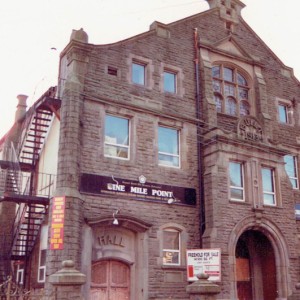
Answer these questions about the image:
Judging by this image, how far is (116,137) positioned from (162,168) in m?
2.36

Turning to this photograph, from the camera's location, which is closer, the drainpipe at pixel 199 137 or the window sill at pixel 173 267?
the window sill at pixel 173 267

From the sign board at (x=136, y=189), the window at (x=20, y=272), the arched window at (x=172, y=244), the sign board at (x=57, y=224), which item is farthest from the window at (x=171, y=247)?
the window at (x=20, y=272)

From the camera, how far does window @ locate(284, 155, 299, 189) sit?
23875 millimetres

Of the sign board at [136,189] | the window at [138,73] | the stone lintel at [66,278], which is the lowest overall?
the stone lintel at [66,278]

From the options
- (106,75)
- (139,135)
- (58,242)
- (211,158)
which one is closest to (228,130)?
(211,158)

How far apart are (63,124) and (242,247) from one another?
34.9 ft

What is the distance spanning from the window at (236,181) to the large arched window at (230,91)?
3044mm

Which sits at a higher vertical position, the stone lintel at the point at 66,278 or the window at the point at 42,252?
the window at the point at 42,252

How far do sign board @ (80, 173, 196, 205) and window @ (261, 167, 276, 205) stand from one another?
3.72 metres

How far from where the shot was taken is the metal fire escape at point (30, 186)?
739 inches

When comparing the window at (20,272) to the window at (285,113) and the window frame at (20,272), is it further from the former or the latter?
the window at (285,113)

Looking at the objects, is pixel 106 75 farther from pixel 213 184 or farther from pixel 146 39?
pixel 213 184

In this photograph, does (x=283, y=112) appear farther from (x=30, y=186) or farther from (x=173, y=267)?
(x=30, y=186)

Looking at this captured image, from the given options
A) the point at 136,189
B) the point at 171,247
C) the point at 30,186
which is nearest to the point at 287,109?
the point at 171,247
